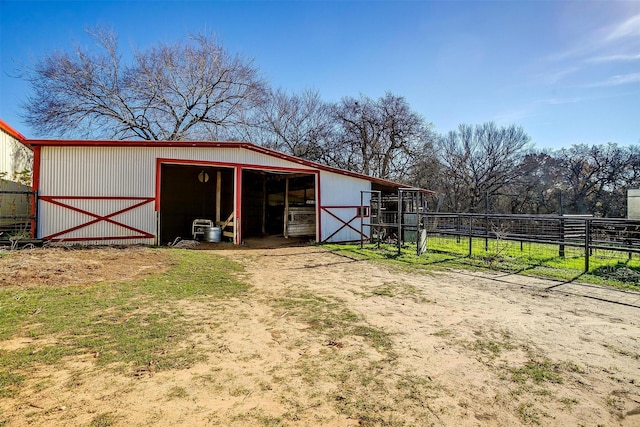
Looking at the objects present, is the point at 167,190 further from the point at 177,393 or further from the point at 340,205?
the point at 177,393

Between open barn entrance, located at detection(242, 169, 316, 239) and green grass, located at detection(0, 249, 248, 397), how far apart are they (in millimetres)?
7619

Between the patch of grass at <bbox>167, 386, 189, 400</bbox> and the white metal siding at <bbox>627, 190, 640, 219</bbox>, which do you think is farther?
the white metal siding at <bbox>627, 190, 640, 219</bbox>

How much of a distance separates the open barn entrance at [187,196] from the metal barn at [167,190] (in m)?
0.04

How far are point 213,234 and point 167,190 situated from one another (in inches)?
120

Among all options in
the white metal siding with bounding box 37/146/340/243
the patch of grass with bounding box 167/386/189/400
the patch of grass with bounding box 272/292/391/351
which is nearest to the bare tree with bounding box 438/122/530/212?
the white metal siding with bounding box 37/146/340/243

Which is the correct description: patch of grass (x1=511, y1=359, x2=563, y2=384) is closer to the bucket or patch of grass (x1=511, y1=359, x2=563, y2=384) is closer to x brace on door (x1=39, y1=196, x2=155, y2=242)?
x brace on door (x1=39, y1=196, x2=155, y2=242)

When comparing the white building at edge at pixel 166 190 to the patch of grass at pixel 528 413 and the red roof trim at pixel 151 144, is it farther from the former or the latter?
the patch of grass at pixel 528 413

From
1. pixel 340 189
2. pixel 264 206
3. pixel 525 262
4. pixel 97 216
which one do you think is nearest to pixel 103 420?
pixel 525 262

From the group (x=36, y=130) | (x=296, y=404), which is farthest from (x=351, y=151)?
(x=296, y=404)

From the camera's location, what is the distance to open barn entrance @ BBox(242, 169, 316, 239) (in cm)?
1296

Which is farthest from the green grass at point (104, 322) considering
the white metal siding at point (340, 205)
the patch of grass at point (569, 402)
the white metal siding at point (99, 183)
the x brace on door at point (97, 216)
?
the white metal siding at point (340, 205)

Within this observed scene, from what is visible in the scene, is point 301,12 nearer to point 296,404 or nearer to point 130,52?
point 296,404

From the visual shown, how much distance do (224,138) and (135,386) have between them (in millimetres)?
19885

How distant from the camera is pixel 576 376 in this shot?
2.50 meters
